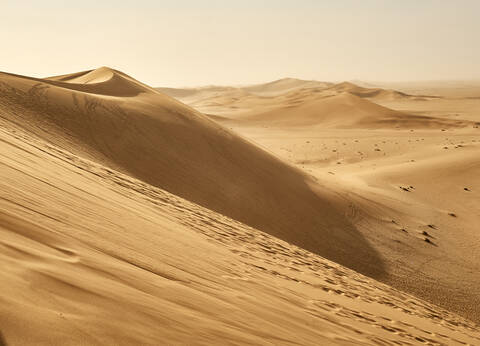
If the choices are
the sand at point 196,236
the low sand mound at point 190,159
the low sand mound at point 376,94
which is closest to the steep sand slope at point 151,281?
the sand at point 196,236

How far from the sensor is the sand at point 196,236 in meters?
2.52

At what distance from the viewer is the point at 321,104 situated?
4616 cm

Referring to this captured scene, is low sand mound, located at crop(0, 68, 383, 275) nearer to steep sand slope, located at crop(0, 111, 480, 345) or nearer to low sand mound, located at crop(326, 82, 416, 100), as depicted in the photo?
steep sand slope, located at crop(0, 111, 480, 345)

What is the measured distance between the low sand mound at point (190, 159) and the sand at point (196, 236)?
0.05 m

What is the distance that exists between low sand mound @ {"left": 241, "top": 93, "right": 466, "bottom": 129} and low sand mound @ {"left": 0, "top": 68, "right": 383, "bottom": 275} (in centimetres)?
2535

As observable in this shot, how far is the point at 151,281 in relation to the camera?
3.16m

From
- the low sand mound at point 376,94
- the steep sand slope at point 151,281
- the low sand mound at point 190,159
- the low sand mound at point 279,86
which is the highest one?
the low sand mound at point 279,86

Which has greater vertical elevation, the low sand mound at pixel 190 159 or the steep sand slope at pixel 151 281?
the low sand mound at pixel 190 159

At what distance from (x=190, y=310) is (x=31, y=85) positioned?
9997 mm

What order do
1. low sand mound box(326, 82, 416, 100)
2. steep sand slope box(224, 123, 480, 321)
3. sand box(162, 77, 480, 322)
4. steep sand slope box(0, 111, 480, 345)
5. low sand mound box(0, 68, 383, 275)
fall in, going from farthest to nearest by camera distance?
low sand mound box(326, 82, 416, 100) < low sand mound box(0, 68, 383, 275) < sand box(162, 77, 480, 322) < steep sand slope box(224, 123, 480, 321) < steep sand slope box(0, 111, 480, 345)

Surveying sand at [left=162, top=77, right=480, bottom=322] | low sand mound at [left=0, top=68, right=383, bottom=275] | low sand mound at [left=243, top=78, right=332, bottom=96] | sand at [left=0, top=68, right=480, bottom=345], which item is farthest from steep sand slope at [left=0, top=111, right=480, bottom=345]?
low sand mound at [left=243, top=78, right=332, bottom=96]

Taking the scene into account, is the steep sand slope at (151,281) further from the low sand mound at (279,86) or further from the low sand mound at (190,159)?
the low sand mound at (279,86)

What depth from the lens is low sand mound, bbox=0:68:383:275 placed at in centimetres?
967

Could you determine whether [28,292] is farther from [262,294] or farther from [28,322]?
[262,294]
